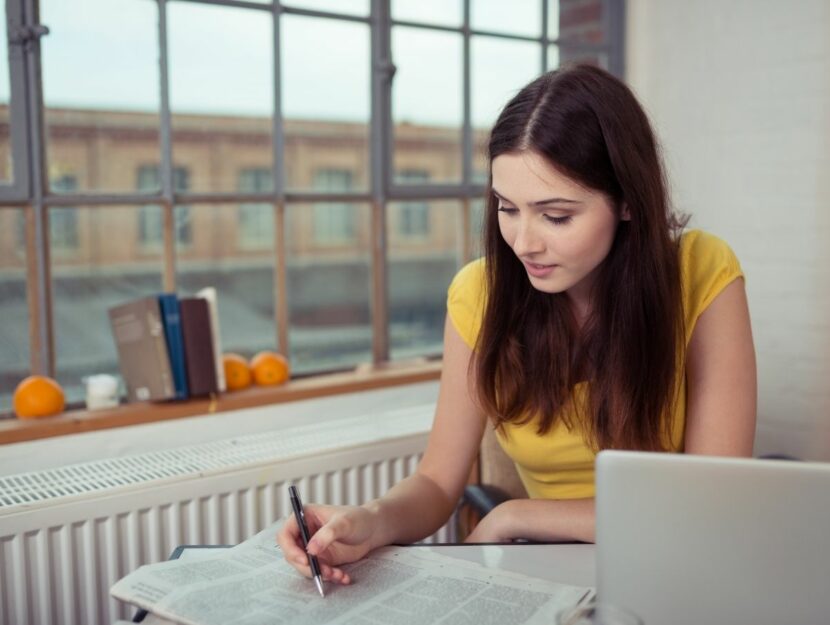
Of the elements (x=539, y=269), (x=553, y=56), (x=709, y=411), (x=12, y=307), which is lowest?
(x=709, y=411)

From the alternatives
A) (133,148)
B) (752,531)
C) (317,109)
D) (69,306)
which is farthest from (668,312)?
(69,306)

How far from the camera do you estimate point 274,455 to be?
1.96 meters

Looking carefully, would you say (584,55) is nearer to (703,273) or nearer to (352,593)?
(703,273)

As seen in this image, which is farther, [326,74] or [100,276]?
[100,276]

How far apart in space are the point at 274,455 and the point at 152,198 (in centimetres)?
71

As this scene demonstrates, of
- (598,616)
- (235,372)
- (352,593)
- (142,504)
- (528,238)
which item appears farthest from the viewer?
(235,372)

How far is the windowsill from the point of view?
192 centimetres

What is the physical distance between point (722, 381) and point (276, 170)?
52.9 inches

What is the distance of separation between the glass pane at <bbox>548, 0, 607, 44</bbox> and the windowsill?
3.87 ft

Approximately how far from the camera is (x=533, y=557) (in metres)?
1.21

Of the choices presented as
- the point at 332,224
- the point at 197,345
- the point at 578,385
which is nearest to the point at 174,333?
the point at 197,345

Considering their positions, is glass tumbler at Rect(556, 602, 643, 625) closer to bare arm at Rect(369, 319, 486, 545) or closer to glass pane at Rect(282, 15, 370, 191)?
bare arm at Rect(369, 319, 486, 545)

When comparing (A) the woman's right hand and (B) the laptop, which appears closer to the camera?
(B) the laptop

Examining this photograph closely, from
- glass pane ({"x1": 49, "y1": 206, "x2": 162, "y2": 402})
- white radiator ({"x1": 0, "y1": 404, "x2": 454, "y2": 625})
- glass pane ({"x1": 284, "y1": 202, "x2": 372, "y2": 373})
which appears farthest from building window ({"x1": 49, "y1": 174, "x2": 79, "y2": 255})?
glass pane ({"x1": 284, "y1": 202, "x2": 372, "y2": 373})
